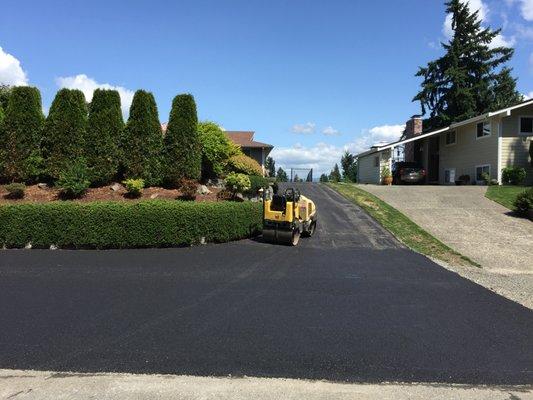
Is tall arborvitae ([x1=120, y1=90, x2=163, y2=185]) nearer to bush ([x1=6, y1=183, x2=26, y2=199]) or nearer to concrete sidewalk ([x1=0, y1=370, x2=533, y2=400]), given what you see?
bush ([x1=6, y1=183, x2=26, y2=199])

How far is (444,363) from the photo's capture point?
505 cm

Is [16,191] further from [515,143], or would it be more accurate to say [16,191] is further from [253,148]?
[515,143]

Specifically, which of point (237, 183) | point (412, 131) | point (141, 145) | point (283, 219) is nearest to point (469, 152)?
point (412, 131)

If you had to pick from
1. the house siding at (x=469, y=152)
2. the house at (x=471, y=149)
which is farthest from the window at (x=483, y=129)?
the house siding at (x=469, y=152)

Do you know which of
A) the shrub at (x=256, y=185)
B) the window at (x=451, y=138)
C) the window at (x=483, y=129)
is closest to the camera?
the shrub at (x=256, y=185)

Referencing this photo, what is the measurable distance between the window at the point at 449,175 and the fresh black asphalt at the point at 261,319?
907 inches

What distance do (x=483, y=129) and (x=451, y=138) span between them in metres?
4.40

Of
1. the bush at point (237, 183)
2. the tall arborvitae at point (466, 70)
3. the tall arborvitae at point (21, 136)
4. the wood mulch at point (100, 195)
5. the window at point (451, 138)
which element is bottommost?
the wood mulch at point (100, 195)

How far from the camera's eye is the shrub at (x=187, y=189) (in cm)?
1630

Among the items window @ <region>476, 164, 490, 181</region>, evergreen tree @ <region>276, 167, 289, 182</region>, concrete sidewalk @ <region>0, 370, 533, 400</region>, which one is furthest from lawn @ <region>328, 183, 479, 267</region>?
evergreen tree @ <region>276, 167, 289, 182</region>

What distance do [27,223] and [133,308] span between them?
724cm

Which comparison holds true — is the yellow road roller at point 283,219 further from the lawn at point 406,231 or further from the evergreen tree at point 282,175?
the evergreen tree at point 282,175

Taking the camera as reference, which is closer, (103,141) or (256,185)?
(103,141)

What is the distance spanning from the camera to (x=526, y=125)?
89.7 ft
